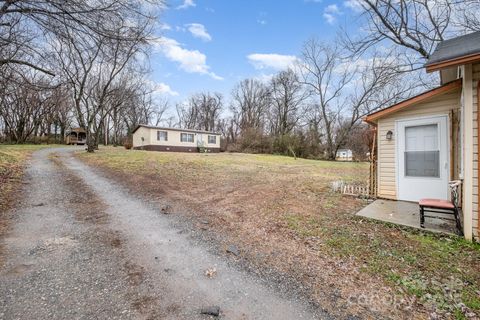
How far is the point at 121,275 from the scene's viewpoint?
295 cm

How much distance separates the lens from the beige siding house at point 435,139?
159 inches

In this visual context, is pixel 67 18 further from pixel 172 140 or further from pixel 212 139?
pixel 212 139

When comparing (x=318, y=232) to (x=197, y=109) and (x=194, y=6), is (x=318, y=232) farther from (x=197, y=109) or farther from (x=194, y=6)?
(x=197, y=109)

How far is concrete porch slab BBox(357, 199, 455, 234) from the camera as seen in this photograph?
4668 mm

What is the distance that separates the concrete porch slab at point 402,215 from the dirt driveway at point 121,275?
11.5 feet

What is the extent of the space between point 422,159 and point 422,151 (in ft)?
0.67

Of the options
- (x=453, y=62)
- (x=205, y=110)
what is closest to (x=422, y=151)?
(x=453, y=62)

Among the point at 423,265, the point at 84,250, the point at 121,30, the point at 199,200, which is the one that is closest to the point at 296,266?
the point at 423,265

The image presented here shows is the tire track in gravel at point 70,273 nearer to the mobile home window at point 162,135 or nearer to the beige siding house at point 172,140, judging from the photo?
the beige siding house at point 172,140

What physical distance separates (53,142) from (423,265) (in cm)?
4282

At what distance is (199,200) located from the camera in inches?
263

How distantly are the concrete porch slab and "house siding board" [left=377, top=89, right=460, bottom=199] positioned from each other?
0.43 metres

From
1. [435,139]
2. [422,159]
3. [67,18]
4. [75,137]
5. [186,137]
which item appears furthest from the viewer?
[75,137]

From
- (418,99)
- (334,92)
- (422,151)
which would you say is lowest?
(422,151)
